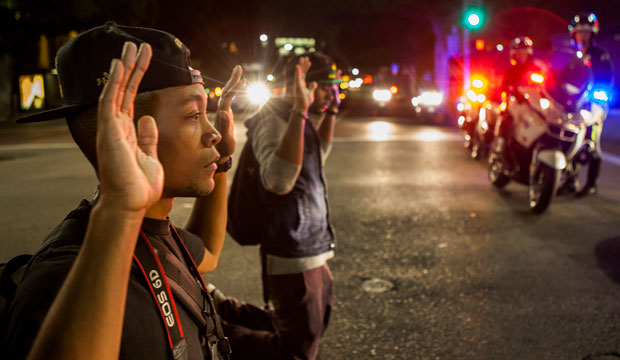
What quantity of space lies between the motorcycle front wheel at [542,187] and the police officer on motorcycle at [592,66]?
3.09 feet

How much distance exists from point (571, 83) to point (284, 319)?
19.2ft

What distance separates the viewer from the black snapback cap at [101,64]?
1.26 metres

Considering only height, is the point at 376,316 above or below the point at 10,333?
below

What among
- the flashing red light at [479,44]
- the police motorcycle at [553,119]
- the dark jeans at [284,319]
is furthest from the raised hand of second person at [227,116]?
the flashing red light at [479,44]

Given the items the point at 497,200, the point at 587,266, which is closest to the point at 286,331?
the point at 587,266

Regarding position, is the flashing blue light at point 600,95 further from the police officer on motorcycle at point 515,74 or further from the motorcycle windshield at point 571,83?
the police officer on motorcycle at point 515,74

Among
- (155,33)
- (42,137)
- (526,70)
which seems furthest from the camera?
(42,137)

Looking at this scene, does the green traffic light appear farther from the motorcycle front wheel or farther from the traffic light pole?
the motorcycle front wheel

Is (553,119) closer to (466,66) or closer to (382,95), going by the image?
(466,66)

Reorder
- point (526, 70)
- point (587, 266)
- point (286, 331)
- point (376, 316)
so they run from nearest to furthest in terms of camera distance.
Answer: point (286, 331)
point (376, 316)
point (587, 266)
point (526, 70)

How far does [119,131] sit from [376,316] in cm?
338

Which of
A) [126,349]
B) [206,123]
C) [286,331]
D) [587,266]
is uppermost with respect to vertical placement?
[206,123]

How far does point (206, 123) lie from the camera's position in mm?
1475

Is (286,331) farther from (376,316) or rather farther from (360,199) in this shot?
(360,199)
